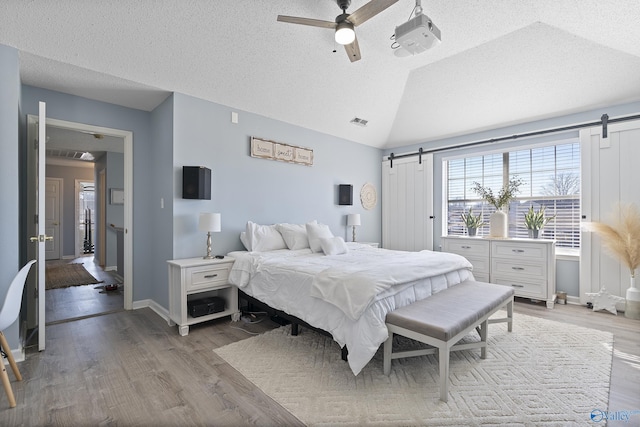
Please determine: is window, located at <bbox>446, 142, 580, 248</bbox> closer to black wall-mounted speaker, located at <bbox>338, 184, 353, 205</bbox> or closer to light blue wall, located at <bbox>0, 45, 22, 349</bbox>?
black wall-mounted speaker, located at <bbox>338, 184, 353, 205</bbox>

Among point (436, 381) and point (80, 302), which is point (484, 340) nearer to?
point (436, 381)

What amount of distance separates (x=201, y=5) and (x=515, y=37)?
10.7ft

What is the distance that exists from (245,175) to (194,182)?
781 millimetres

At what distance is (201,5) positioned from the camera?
2557 mm

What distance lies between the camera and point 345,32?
2.35 metres

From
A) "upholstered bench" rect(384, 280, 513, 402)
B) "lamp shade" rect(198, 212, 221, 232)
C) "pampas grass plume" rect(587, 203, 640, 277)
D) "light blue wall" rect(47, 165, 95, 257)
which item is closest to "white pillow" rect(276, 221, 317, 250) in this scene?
"lamp shade" rect(198, 212, 221, 232)

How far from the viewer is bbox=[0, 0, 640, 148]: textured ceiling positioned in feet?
8.41

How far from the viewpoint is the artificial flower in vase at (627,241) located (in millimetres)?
3412

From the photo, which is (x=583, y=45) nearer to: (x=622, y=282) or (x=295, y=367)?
(x=622, y=282)

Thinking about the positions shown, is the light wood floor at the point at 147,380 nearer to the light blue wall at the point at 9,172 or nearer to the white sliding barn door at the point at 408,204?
the light blue wall at the point at 9,172

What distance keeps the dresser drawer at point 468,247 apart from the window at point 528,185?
2.14 feet

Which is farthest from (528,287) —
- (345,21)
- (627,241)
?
(345,21)

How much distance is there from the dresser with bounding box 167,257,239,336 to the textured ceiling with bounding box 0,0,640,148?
200 cm

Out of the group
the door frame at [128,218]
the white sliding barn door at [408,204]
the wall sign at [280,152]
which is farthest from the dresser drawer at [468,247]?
the door frame at [128,218]
